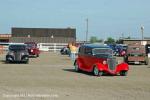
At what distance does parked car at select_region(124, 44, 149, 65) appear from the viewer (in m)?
37.9

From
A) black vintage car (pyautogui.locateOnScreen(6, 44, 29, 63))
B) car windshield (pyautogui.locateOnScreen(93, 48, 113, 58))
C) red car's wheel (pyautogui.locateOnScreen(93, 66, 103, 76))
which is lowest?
red car's wheel (pyautogui.locateOnScreen(93, 66, 103, 76))

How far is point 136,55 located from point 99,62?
44.4ft

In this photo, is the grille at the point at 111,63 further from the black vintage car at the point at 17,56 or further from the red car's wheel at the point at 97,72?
the black vintage car at the point at 17,56

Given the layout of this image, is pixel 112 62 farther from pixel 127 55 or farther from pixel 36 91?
pixel 127 55

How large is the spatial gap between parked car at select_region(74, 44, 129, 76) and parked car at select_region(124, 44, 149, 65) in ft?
36.5

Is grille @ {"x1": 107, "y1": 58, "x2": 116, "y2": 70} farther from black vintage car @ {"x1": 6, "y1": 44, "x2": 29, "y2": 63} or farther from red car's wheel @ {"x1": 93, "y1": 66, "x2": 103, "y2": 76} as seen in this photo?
black vintage car @ {"x1": 6, "y1": 44, "x2": 29, "y2": 63}

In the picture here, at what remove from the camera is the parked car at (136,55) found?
124 ft

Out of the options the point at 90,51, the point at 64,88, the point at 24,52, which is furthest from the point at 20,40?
the point at 64,88

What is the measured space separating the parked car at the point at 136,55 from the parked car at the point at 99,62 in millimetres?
11116

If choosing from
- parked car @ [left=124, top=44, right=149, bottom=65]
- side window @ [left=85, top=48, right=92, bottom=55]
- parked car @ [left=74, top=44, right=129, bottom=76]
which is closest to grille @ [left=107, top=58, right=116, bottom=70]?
parked car @ [left=74, top=44, right=129, bottom=76]

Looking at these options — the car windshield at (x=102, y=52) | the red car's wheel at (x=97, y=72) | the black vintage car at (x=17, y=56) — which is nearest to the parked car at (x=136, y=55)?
the black vintage car at (x=17, y=56)

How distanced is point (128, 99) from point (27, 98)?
3096 millimetres

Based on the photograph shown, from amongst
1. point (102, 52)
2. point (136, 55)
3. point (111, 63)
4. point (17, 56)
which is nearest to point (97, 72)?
point (111, 63)

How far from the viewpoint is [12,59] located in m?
36.4
